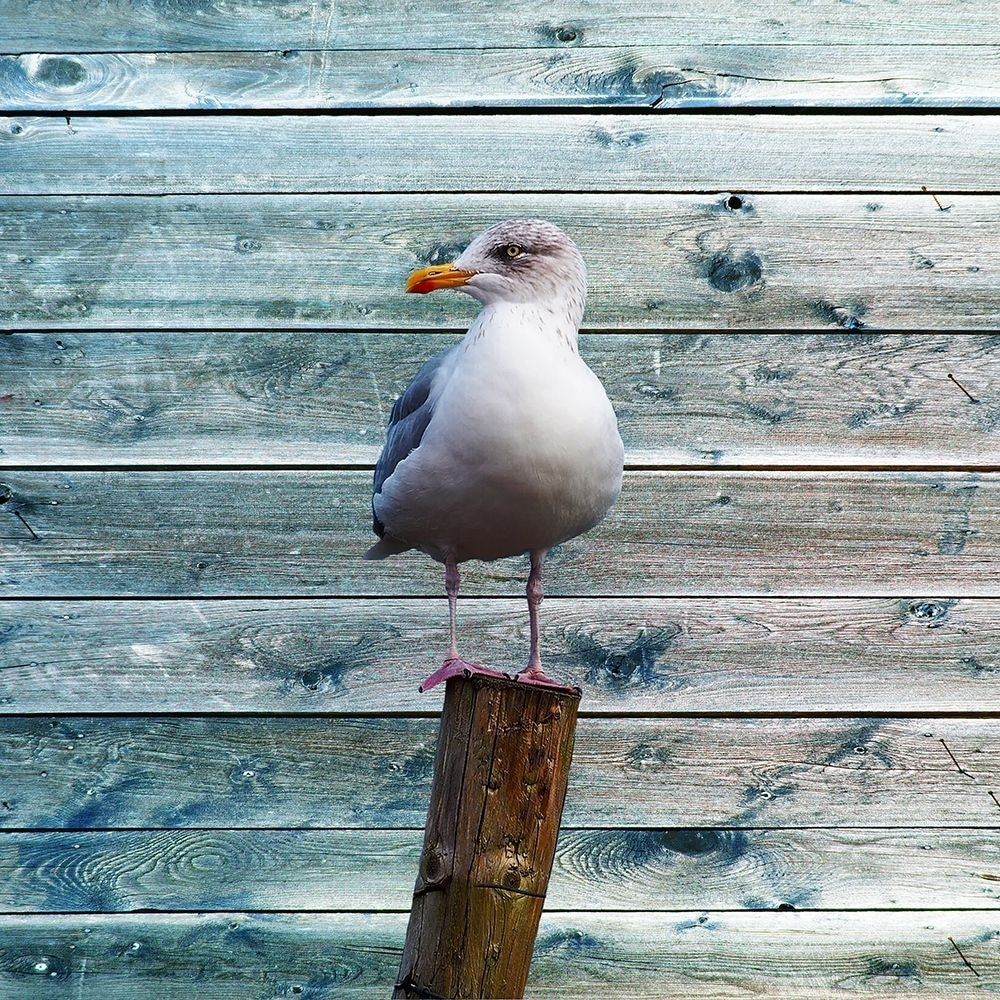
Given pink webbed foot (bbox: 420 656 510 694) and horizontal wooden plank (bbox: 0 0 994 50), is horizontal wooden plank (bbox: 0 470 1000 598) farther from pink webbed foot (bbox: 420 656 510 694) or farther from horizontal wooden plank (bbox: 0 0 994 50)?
horizontal wooden plank (bbox: 0 0 994 50)

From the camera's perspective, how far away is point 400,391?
195cm

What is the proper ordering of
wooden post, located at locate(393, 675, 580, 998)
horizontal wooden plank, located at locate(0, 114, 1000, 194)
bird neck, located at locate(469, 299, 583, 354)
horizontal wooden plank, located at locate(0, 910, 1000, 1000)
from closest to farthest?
wooden post, located at locate(393, 675, 580, 998) → bird neck, located at locate(469, 299, 583, 354) → horizontal wooden plank, located at locate(0, 910, 1000, 1000) → horizontal wooden plank, located at locate(0, 114, 1000, 194)

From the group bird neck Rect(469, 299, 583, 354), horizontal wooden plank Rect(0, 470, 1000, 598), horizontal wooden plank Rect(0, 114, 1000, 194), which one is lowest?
horizontal wooden plank Rect(0, 470, 1000, 598)

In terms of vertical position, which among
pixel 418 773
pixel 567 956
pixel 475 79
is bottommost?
pixel 567 956

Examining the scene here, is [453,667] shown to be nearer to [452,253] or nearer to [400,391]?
[400,391]

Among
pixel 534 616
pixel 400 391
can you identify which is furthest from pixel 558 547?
pixel 534 616

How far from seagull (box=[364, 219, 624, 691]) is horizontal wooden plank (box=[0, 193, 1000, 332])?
1.92 ft

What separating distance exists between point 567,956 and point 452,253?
3.52ft

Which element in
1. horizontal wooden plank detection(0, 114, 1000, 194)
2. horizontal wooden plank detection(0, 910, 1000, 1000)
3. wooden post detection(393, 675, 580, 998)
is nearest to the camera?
wooden post detection(393, 675, 580, 998)

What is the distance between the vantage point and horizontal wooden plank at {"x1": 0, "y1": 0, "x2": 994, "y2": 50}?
79.0 inches

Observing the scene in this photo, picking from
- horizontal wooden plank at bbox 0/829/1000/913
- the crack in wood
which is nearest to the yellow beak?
horizontal wooden plank at bbox 0/829/1000/913

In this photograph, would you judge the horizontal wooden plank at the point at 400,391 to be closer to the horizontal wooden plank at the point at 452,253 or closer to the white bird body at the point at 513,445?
the horizontal wooden plank at the point at 452,253

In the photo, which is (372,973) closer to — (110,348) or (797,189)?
(110,348)

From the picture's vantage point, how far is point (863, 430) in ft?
6.52
